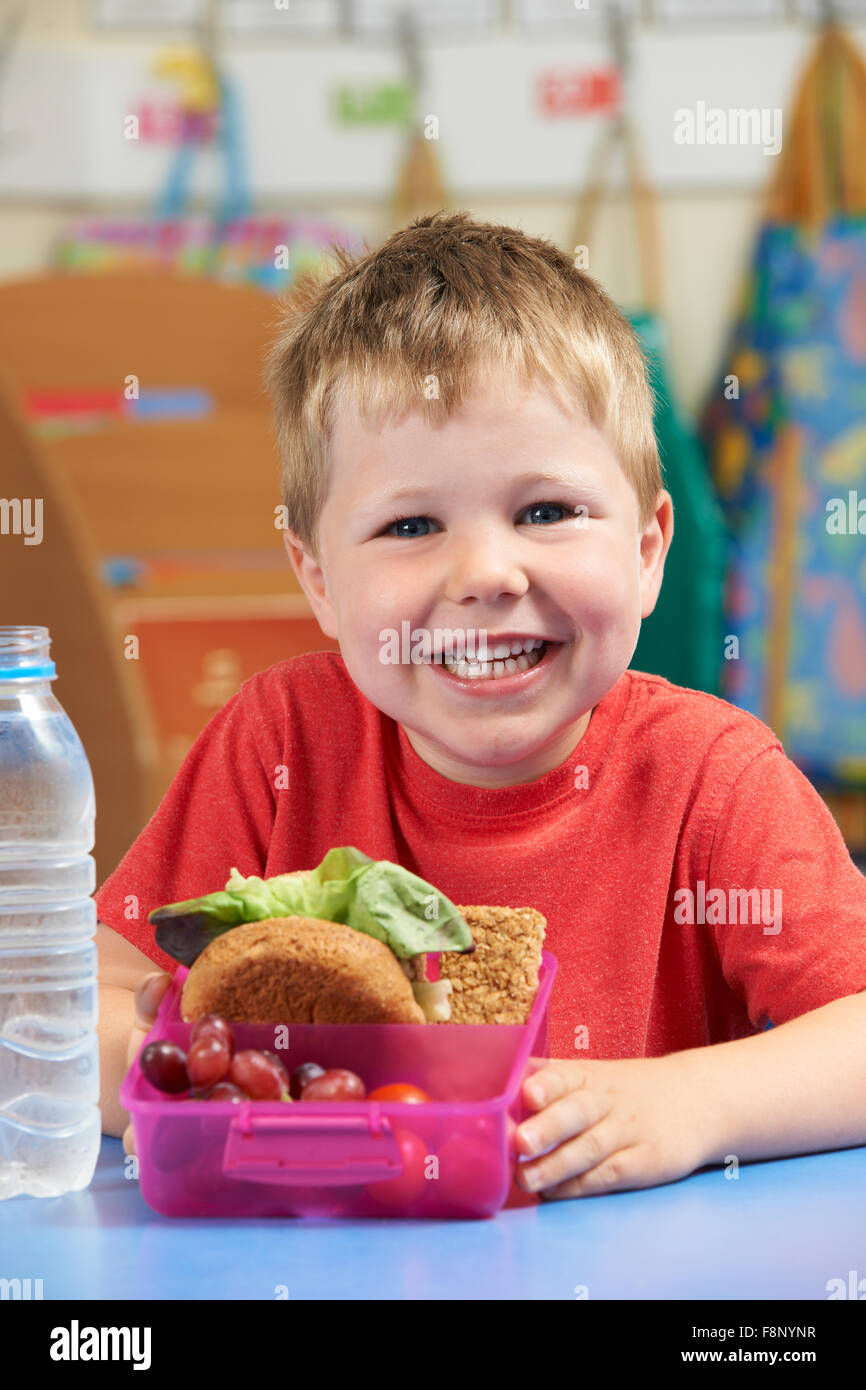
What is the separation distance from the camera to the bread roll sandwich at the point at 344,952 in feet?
2.34

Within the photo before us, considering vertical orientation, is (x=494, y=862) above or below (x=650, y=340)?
below

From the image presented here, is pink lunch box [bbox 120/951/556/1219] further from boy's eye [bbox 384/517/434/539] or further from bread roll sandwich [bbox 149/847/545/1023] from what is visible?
boy's eye [bbox 384/517/434/539]

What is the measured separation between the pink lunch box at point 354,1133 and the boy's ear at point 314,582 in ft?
1.44

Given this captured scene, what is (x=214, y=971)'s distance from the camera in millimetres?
724

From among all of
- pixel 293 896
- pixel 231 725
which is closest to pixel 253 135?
pixel 231 725

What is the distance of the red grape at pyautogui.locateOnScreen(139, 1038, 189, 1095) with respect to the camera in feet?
2.28

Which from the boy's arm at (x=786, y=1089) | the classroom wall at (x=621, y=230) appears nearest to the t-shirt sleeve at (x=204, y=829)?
the boy's arm at (x=786, y=1089)

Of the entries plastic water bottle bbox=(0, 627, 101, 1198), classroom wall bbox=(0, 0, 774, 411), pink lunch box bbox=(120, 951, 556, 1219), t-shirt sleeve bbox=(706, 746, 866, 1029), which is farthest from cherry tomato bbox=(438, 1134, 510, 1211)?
classroom wall bbox=(0, 0, 774, 411)

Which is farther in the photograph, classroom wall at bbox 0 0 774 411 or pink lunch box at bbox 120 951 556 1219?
classroom wall at bbox 0 0 774 411

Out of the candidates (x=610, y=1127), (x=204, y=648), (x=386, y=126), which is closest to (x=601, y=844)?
(x=610, y=1127)

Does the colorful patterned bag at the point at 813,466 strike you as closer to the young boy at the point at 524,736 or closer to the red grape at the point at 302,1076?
the young boy at the point at 524,736

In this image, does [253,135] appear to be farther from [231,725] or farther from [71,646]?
[231,725]

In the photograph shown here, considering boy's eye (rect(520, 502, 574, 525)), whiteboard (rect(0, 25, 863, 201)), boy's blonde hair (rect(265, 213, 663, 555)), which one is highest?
whiteboard (rect(0, 25, 863, 201))

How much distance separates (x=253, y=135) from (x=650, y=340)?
3.90ft
